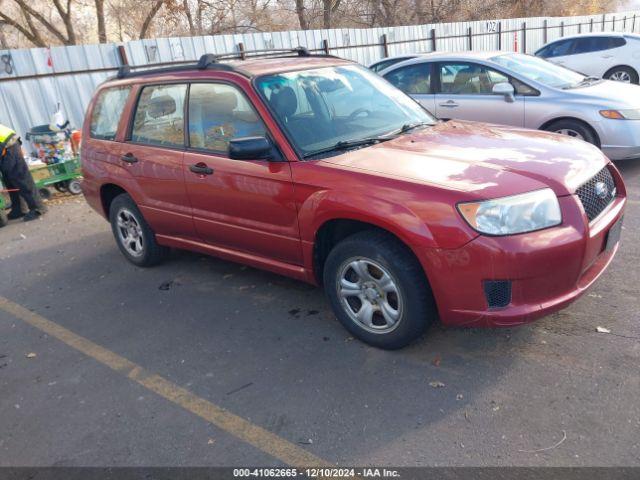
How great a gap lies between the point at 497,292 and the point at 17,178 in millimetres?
6984

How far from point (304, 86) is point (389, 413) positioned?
2.50 metres

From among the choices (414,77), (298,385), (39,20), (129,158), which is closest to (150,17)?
(39,20)

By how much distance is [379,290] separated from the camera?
3459 mm

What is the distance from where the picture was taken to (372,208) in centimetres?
327

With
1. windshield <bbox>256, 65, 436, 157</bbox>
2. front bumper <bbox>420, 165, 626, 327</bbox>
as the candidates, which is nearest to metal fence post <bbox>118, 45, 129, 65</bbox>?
windshield <bbox>256, 65, 436, 157</bbox>

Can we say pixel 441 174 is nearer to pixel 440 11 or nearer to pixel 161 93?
pixel 161 93

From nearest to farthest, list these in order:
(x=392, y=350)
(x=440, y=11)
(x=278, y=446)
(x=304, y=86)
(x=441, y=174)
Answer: (x=278, y=446), (x=441, y=174), (x=392, y=350), (x=304, y=86), (x=440, y=11)

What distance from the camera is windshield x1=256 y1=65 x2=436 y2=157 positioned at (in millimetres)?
3908

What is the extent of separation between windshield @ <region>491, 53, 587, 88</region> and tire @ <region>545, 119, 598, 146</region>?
570 mm

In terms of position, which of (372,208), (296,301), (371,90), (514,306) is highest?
(371,90)

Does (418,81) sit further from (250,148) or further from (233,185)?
(250,148)

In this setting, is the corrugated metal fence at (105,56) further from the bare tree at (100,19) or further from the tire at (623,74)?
the bare tree at (100,19)

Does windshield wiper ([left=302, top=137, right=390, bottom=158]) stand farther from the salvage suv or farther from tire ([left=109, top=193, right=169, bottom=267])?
tire ([left=109, top=193, right=169, bottom=267])

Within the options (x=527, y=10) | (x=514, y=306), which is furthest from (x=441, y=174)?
(x=527, y=10)
